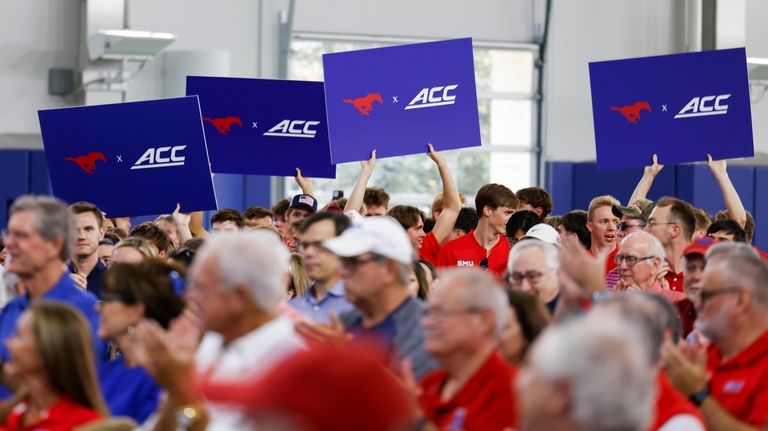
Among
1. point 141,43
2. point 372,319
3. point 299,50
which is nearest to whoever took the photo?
point 372,319

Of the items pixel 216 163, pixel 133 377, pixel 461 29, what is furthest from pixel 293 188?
pixel 133 377

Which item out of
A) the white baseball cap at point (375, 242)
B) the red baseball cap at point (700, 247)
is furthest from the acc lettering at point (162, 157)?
the white baseball cap at point (375, 242)

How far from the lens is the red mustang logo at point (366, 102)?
8.52m

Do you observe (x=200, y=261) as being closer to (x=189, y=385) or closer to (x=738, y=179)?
(x=189, y=385)

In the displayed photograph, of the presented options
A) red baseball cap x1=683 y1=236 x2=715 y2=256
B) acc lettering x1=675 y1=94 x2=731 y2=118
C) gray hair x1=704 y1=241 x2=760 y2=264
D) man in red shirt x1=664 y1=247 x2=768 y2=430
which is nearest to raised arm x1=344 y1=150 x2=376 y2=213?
acc lettering x1=675 y1=94 x2=731 y2=118

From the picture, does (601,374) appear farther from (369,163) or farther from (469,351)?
(369,163)

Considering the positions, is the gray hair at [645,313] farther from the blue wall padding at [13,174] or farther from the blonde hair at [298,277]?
the blue wall padding at [13,174]

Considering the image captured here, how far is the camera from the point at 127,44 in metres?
15.0

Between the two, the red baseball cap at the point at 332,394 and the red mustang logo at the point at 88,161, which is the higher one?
the red mustang logo at the point at 88,161

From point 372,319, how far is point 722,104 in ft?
16.2

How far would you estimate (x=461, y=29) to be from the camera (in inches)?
695

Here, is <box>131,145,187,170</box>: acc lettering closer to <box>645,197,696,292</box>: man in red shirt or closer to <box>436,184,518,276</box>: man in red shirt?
<box>436,184,518,276</box>: man in red shirt

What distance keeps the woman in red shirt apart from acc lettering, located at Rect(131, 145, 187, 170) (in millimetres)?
3966

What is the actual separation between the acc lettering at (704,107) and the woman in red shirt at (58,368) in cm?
585
